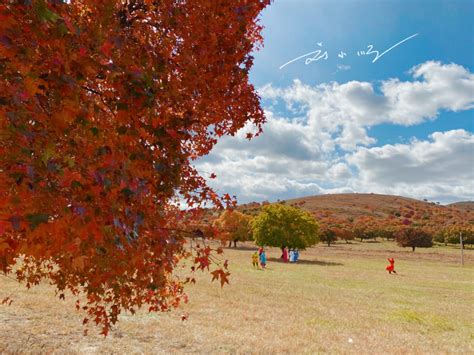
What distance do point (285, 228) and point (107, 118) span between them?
50.2 metres

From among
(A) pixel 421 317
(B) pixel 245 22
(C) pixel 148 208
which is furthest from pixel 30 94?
(A) pixel 421 317

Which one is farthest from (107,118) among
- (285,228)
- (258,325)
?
(285,228)

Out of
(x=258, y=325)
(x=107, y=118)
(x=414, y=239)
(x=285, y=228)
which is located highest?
(x=107, y=118)

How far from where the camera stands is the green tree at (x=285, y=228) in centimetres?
5328

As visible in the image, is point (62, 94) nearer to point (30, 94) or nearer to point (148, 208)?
point (30, 94)

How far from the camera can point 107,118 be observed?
5.37 m

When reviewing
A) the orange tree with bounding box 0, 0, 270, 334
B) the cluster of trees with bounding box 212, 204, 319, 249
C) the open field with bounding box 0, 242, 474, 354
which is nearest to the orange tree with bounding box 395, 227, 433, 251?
the cluster of trees with bounding box 212, 204, 319, 249

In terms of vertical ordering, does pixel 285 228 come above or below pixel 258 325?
above

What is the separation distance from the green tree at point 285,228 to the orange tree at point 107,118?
47051mm

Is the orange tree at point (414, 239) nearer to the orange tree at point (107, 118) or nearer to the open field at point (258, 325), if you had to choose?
the open field at point (258, 325)

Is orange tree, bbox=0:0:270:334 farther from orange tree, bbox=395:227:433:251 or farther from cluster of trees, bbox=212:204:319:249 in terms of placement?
orange tree, bbox=395:227:433:251

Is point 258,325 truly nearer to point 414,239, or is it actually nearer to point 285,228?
point 285,228

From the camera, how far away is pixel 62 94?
393cm

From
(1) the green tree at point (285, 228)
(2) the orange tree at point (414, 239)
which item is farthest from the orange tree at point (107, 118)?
(2) the orange tree at point (414, 239)
